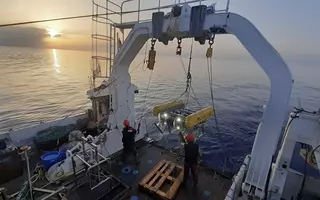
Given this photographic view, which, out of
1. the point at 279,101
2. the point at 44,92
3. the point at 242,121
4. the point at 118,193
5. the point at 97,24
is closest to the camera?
the point at 279,101

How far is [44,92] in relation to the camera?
25.0 meters

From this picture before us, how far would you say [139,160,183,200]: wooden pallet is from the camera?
4425 mm

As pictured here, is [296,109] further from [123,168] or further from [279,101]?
[123,168]

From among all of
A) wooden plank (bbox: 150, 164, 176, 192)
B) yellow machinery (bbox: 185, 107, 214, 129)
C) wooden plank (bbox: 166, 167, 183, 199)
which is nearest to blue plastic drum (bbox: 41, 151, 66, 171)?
wooden plank (bbox: 150, 164, 176, 192)

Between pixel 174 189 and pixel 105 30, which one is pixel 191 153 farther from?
pixel 105 30

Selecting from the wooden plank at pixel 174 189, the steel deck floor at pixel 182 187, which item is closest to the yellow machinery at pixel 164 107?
Result: the steel deck floor at pixel 182 187

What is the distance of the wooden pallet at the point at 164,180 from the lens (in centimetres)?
443

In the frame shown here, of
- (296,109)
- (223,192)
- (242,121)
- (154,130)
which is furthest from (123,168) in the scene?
(242,121)

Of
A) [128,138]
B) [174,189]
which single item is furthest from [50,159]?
[174,189]

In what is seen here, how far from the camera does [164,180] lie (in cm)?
488

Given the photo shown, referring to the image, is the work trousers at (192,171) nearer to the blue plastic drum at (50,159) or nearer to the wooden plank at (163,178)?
the wooden plank at (163,178)

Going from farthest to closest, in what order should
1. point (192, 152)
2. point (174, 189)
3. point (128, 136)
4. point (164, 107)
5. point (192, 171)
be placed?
point (164, 107) → point (128, 136) → point (192, 171) → point (192, 152) → point (174, 189)

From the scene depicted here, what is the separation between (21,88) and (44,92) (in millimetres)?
3983

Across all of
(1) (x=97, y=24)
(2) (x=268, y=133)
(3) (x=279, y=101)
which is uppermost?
(1) (x=97, y=24)
